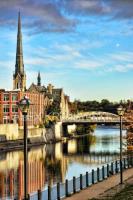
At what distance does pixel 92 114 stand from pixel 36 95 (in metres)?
15.3

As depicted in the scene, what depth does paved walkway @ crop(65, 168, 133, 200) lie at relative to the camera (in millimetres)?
24406

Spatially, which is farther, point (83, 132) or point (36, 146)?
point (83, 132)

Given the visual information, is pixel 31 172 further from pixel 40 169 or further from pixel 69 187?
pixel 69 187

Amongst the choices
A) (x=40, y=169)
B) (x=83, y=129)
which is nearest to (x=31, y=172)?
(x=40, y=169)

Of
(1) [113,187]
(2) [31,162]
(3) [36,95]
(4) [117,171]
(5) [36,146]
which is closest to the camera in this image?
(1) [113,187]

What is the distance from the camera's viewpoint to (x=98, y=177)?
30.5 m

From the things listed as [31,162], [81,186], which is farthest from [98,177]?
[31,162]

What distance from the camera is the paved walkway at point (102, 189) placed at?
24406 millimetres

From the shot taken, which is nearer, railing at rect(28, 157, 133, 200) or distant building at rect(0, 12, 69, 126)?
railing at rect(28, 157, 133, 200)

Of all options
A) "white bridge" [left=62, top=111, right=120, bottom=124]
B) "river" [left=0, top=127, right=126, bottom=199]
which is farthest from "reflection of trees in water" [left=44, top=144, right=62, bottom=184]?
"white bridge" [left=62, top=111, right=120, bottom=124]

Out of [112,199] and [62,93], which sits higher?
[62,93]

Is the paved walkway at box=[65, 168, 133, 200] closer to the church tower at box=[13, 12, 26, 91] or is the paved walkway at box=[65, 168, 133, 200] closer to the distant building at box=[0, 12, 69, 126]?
the distant building at box=[0, 12, 69, 126]

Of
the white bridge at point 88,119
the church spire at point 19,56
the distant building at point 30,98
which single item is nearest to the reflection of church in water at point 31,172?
the distant building at point 30,98

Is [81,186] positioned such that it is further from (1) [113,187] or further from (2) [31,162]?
(2) [31,162]
